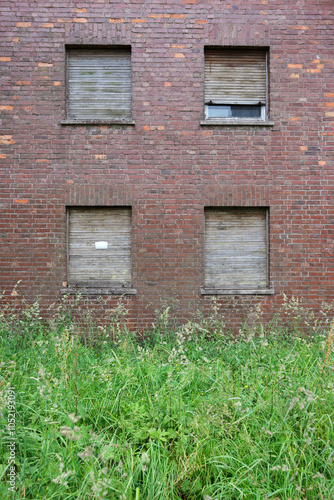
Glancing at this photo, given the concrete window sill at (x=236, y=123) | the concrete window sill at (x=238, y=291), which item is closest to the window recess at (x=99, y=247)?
the concrete window sill at (x=238, y=291)

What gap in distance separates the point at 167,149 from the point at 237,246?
2327mm

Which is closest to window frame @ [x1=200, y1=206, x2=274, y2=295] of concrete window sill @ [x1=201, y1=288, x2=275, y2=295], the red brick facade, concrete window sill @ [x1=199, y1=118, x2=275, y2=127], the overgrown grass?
concrete window sill @ [x1=201, y1=288, x2=275, y2=295]

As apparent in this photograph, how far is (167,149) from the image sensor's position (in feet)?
22.3

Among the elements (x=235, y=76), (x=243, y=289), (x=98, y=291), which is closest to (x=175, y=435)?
(x=98, y=291)

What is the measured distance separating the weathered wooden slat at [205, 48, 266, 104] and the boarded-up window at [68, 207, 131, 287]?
3044 mm

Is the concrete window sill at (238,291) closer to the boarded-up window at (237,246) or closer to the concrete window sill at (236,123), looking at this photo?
the boarded-up window at (237,246)

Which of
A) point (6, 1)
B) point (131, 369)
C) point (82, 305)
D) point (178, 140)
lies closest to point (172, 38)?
point (178, 140)

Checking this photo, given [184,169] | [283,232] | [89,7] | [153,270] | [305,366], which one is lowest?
Answer: [305,366]

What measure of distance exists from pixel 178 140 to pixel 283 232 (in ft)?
8.82

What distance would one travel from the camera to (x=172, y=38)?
6773 mm

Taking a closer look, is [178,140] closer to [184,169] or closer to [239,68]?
[184,169]

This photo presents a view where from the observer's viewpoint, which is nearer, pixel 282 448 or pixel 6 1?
pixel 282 448

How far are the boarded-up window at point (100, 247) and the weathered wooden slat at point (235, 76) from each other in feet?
9.99

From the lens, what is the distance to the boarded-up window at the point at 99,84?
698cm
